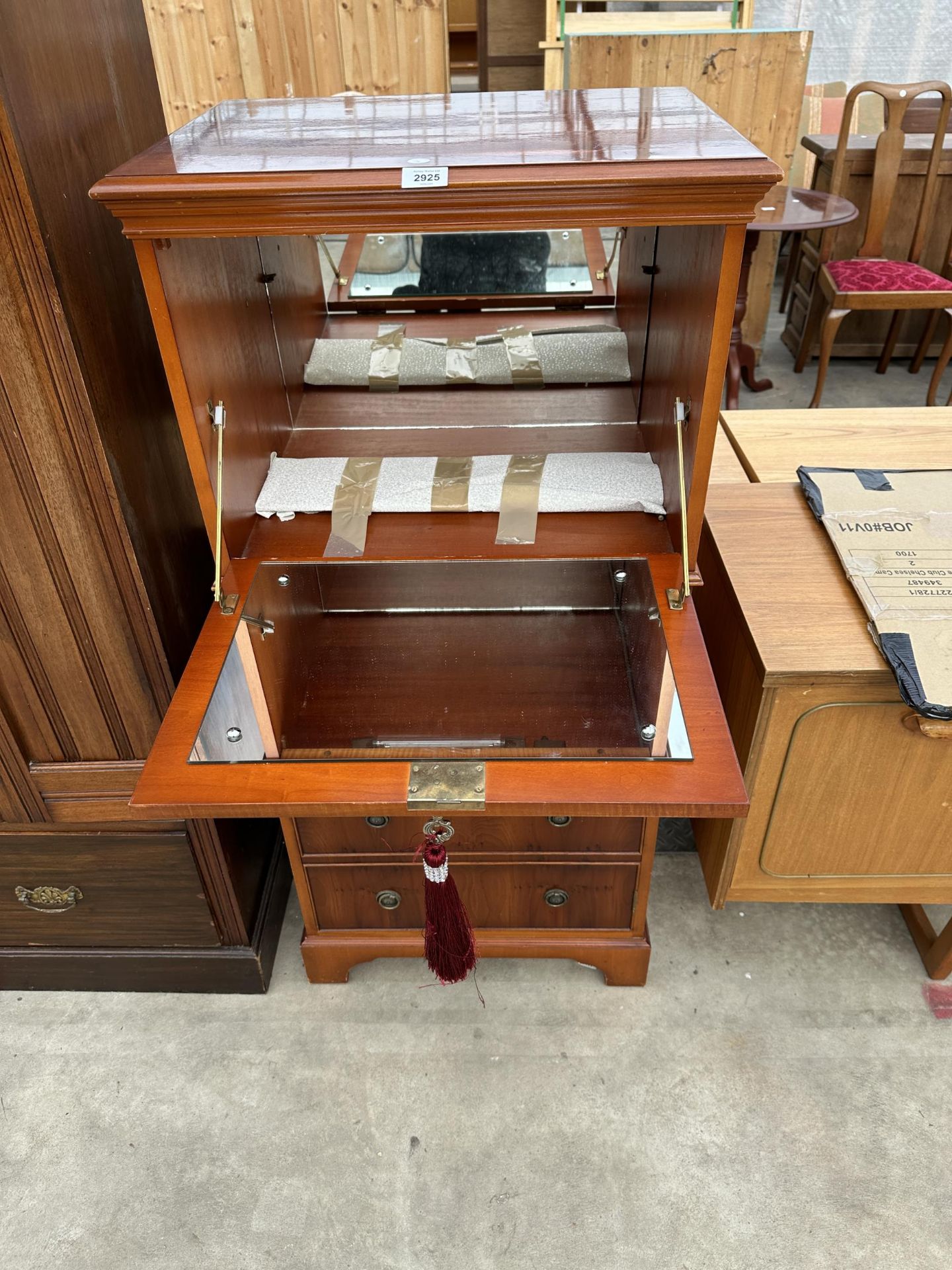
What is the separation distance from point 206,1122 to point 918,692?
131 centimetres

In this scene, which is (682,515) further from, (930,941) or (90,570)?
(930,941)

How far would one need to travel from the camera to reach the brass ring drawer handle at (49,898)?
1.55 meters

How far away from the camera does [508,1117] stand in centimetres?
146

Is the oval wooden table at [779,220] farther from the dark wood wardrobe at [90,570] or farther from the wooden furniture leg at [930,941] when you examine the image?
the dark wood wardrobe at [90,570]

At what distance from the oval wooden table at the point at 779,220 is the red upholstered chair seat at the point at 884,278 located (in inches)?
6.7

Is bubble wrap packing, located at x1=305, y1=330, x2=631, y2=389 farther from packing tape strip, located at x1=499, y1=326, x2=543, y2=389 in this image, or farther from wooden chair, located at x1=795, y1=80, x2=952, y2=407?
wooden chair, located at x1=795, y1=80, x2=952, y2=407

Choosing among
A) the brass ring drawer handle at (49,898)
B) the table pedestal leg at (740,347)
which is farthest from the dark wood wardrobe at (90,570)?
the table pedestal leg at (740,347)

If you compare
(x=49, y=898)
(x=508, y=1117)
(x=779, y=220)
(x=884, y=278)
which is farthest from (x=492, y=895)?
(x=884, y=278)

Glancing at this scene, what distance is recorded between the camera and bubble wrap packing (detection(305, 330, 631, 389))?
1679mm

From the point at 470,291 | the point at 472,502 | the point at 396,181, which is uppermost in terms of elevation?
the point at 396,181

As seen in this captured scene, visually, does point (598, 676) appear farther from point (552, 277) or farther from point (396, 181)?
point (552, 277)

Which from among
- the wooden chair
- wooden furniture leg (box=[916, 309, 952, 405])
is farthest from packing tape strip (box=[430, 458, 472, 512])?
wooden furniture leg (box=[916, 309, 952, 405])

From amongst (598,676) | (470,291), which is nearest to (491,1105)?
(598,676)

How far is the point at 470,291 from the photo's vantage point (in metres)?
1.80
